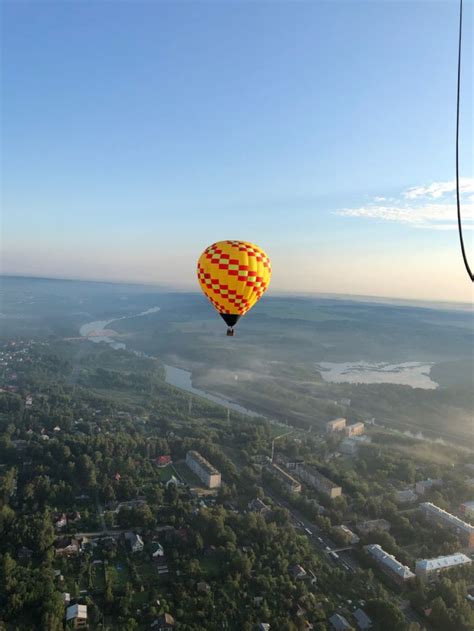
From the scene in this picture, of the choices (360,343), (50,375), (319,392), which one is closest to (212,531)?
(319,392)

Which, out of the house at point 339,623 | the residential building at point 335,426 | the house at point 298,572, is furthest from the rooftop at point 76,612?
the residential building at point 335,426

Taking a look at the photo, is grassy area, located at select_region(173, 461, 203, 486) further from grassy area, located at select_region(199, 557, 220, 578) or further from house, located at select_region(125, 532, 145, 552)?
grassy area, located at select_region(199, 557, 220, 578)

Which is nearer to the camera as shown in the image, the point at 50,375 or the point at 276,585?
the point at 276,585

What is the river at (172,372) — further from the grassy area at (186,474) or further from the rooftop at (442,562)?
the rooftop at (442,562)

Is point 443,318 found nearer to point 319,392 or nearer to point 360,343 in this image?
point 360,343

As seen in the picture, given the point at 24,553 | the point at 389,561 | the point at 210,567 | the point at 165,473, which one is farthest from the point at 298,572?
the point at 165,473

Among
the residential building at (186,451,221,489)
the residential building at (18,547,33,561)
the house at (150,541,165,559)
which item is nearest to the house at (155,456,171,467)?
the residential building at (186,451,221,489)
